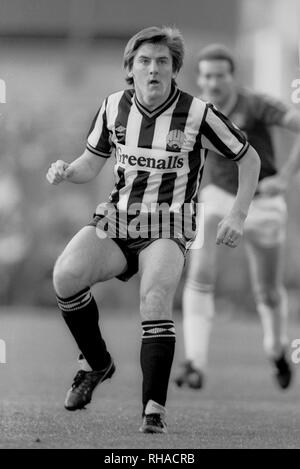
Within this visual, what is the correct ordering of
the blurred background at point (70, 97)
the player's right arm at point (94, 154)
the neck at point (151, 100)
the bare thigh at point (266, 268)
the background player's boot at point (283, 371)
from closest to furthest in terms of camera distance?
the neck at point (151, 100) → the player's right arm at point (94, 154) → the background player's boot at point (283, 371) → the bare thigh at point (266, 268) → the blurred background at point (70, 97)

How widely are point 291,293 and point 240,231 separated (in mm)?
14539

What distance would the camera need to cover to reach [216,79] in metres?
8.73

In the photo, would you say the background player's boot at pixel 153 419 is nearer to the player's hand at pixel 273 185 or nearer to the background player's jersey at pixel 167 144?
the background player's jersey at pixel 167 144

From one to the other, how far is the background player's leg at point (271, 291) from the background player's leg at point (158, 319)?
11.3 feet

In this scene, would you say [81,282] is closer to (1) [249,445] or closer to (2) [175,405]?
(1) [249,445]

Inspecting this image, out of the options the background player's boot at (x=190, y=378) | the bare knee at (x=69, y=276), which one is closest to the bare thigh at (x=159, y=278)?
the bare knee at (x=69, y=276)

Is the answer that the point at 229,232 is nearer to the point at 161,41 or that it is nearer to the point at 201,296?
the point at 161,41

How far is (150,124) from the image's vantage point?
598 cm

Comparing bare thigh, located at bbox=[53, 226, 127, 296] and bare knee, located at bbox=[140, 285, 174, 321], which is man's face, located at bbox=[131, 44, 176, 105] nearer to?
bare thigh, located at bbox=[53, 226, 127, 296]

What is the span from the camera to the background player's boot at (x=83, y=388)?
242 inches

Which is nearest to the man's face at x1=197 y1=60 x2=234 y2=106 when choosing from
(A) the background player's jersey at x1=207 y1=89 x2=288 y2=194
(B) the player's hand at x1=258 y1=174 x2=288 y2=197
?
(A) the background player's jersey at x1=207 y1=89 x2=288 y2=194

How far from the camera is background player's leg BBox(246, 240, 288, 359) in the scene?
9.23m

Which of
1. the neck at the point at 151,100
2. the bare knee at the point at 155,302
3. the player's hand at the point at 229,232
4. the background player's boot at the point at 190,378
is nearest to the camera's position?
the bare knee at the point at 155,302

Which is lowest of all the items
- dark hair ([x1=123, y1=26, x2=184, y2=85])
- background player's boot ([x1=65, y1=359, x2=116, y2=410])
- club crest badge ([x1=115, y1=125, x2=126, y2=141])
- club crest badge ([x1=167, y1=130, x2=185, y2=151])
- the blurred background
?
background player's boot ([x1=65, y1=359, x2=116, y2=410])
